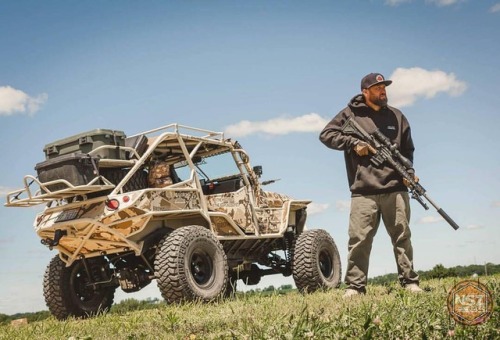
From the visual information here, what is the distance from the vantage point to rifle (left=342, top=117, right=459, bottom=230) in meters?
6.99

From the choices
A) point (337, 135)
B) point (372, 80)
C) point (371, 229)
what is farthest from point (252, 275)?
point (372, 80)

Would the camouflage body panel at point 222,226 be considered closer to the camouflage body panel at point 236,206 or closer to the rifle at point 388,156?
the camouflage body panel at point 236,206

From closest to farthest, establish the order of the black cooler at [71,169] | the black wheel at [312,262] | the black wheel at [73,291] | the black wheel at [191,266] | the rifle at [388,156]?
the rifle at [388,156] < the black cooler at [71,169] < the black wheel at [191,266] < the black wheel at [73,291] < the black wheel at [312,262]

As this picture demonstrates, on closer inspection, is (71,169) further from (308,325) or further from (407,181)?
(308,325)

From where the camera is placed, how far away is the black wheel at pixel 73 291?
871 cm

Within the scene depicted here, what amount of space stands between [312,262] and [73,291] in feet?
11.5

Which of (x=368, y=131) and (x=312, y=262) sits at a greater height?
(x=368, y=131)

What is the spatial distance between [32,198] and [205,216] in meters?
2.20

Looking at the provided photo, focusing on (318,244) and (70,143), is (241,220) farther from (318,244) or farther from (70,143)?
(70,143)

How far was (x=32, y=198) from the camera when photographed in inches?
306

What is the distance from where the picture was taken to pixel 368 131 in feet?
23.6

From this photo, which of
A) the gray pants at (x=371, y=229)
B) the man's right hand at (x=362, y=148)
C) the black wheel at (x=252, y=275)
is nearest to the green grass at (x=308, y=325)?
the gray pants at (x=371, y=229)

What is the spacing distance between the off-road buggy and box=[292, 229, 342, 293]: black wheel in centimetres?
2

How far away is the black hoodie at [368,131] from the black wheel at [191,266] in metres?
2.03
